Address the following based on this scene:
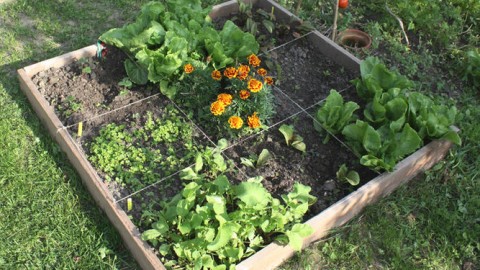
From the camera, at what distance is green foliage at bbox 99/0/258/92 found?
3861mm

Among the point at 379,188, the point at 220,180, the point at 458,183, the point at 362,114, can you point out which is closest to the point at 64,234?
the point at 220,180

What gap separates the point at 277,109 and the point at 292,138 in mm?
366

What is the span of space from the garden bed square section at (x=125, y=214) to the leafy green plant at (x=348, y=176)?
66 mm

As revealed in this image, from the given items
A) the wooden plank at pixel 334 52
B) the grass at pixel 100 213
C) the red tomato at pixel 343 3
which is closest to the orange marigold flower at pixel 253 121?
the grass at pixel 100 213

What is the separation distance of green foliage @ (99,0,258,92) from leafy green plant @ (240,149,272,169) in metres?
0.78

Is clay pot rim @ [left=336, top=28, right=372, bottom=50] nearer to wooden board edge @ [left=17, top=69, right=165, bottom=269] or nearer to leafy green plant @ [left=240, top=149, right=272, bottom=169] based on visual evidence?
leafy green plant @ [left=240, top=149, right=272, bottom=169]

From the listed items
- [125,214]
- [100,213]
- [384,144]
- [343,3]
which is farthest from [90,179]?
[343,3]

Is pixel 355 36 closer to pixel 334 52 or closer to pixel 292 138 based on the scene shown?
pixel 334 52

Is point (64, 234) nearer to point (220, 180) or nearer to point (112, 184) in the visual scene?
point (112, 184)

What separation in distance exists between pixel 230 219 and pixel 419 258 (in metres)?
1.36

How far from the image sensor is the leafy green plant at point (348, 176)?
346cm

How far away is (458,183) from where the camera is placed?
387 centimetres

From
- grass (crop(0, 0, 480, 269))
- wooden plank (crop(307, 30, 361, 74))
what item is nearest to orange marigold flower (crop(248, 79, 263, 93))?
grass (crop(0, 0, 480, 269))

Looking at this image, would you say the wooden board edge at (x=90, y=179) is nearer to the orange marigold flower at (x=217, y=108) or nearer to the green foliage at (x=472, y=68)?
the orange marigold flower at (x=217, y=108)
